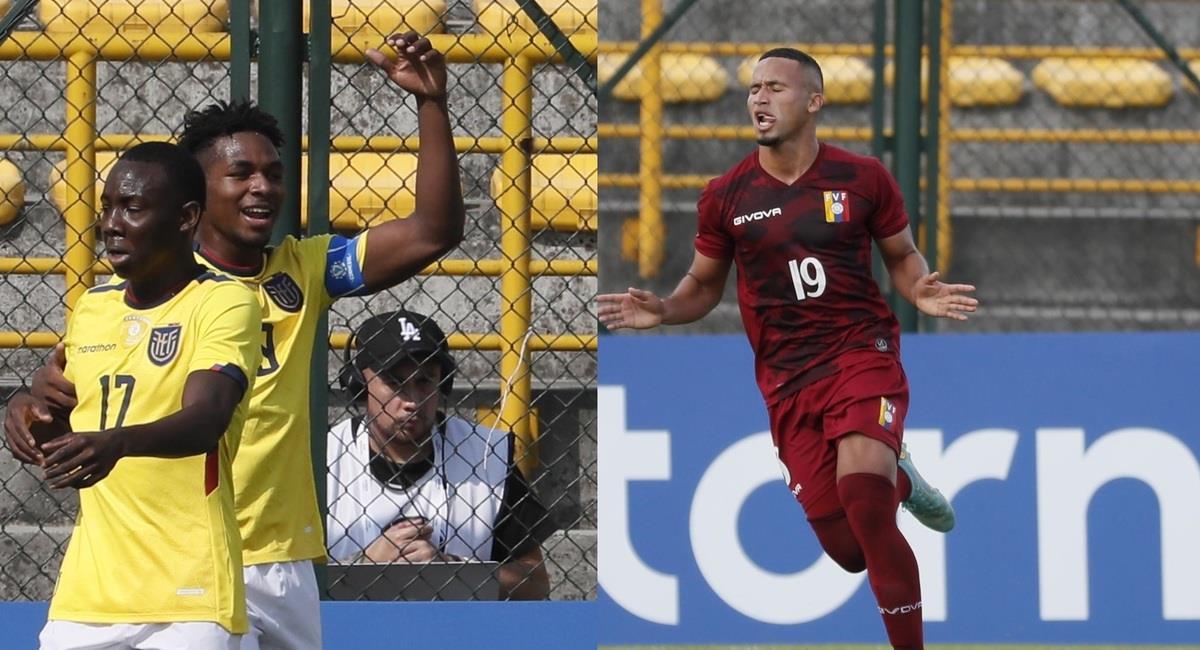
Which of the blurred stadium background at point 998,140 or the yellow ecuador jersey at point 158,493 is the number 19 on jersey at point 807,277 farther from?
the blurred stadium background at point 998,140

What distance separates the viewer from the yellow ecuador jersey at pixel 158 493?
321 centimetres

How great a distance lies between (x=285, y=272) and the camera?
3.98 metres

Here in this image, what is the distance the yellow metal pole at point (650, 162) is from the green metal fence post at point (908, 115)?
2.17 m

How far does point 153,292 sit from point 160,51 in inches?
103

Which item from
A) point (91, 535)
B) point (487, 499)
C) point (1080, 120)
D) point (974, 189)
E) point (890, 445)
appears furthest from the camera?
point (1080, 120)

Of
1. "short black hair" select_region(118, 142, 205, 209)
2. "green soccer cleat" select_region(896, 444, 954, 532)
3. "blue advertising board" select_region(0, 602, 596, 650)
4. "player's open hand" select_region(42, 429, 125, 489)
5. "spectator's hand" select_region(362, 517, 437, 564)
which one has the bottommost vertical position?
"blue advertising board" select_region(0, 602, 596, 650)

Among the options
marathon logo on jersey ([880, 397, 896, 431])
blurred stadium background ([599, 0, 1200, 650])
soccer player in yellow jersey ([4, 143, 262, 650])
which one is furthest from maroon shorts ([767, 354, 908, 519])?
blurred stadium background ([599, 0, 1200, 650])

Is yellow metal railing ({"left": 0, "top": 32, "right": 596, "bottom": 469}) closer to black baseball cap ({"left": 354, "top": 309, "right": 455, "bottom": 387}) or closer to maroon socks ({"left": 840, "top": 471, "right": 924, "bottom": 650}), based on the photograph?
black baseball cap ({"left": 354, "top": 309, "right": 455, "bottom": 387})

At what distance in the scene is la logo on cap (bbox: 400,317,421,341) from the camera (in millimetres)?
5410

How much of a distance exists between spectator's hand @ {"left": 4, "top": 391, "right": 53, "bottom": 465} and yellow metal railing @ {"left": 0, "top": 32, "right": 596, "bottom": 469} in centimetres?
254

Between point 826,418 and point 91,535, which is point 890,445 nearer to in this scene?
point 826,418

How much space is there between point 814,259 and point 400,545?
5.03 ft

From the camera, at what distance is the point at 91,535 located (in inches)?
128

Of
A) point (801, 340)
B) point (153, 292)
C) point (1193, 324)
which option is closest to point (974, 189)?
point (1193, 324)
